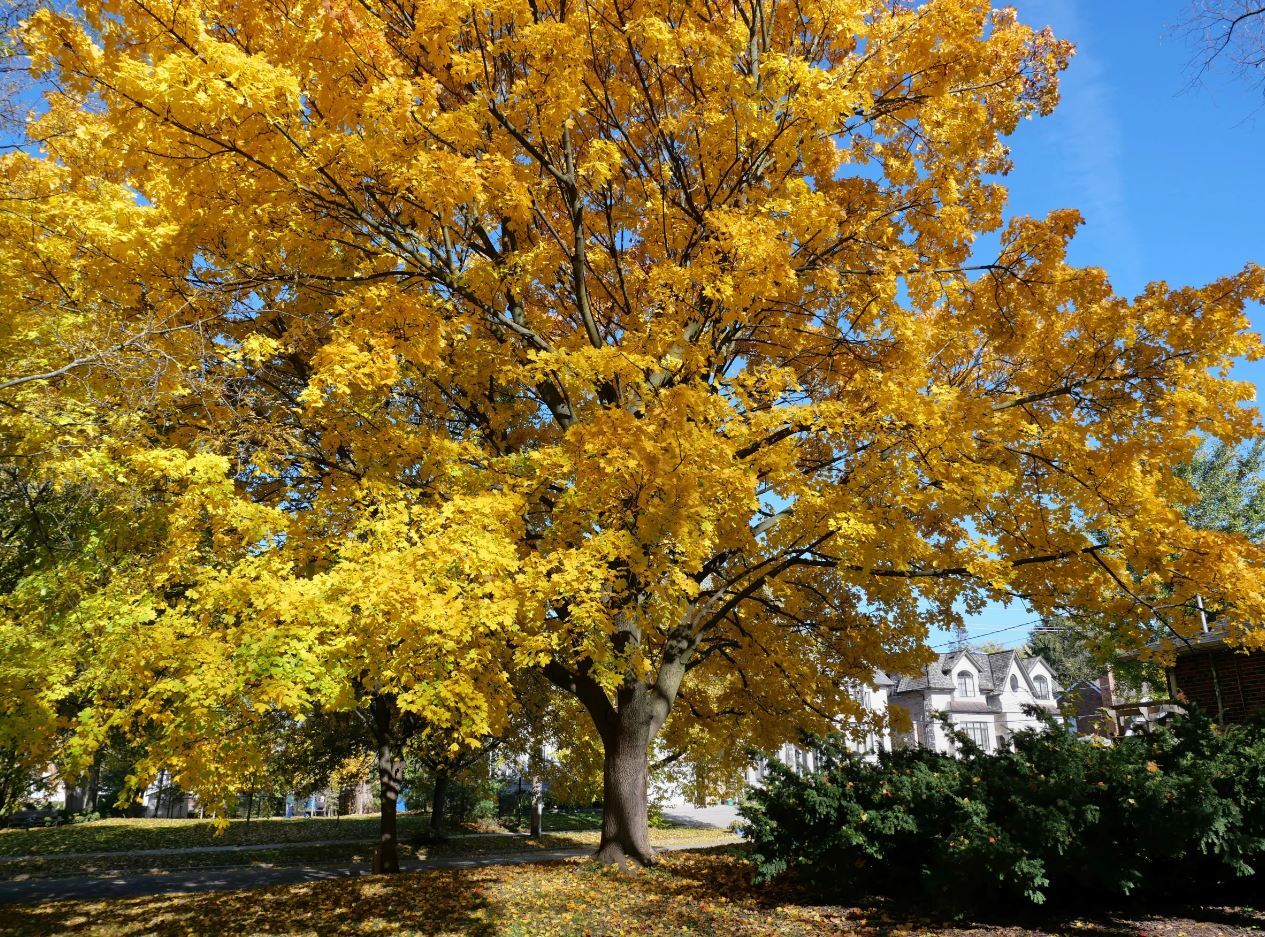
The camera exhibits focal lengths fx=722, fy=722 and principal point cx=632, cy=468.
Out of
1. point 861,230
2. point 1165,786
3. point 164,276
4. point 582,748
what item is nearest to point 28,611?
point 164,276

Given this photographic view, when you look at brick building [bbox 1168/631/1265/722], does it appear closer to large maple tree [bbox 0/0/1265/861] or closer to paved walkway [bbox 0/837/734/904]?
large maple tree [bbox 0/0/1265/861]

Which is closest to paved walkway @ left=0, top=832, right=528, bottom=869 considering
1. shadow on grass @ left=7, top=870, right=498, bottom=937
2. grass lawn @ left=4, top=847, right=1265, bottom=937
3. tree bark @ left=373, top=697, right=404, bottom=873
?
tree bark @ left=373, top=697, right=404, bottom=873

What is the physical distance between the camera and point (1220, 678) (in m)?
14.4

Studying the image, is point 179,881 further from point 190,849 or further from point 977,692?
point 977,692

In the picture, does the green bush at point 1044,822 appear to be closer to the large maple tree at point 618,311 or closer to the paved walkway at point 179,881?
the large maple tree at point 618,311

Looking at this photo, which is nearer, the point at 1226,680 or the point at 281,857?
the point at 1226,680

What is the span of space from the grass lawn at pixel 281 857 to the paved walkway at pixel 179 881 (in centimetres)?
109

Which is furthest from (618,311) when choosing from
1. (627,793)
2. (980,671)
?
(980,671)

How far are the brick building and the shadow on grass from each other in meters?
13.0

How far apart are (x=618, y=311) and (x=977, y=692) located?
41.1 m

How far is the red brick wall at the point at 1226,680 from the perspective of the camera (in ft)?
45.0

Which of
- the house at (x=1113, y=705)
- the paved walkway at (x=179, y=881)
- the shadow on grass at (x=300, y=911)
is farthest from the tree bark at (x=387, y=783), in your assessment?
the house at (x=1113, y=705)

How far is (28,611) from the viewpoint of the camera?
709cm

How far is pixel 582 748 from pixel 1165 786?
12720mm
